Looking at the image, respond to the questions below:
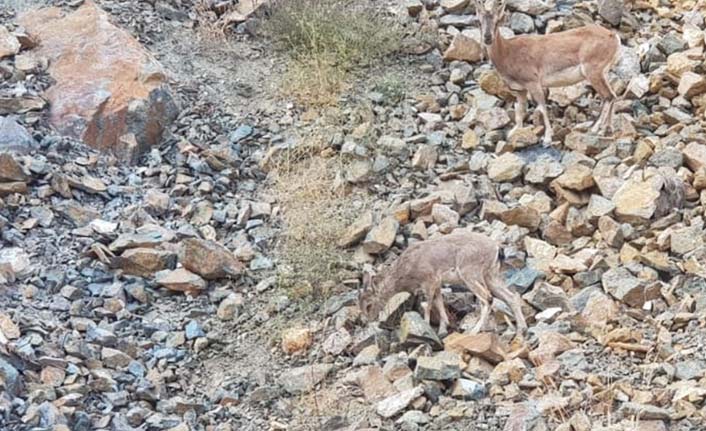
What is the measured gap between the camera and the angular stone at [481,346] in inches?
295

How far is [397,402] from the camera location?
7125 mm

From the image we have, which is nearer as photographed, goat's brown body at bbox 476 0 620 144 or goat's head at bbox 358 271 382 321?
goat's head at bbox 358 271 382 321

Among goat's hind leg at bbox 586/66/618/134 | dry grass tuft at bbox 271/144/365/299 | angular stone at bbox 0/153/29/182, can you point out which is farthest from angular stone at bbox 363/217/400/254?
angular stone at bbox 0/153/29/182

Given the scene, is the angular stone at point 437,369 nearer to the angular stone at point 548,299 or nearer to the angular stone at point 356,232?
the angular stone at point 548,299

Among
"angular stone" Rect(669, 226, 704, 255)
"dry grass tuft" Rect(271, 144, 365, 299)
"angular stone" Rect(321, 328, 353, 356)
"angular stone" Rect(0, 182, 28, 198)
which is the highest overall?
"angular stone" Rect(0, 182, 28, 198)

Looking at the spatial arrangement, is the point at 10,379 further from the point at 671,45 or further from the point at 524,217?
the point at 671,45

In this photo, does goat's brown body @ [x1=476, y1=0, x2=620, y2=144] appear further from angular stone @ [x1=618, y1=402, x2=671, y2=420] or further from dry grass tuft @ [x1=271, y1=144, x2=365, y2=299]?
angular stone @ [x1=618, y1=402, x2=671, y2=420]

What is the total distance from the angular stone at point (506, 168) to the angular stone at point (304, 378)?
2.75 metres

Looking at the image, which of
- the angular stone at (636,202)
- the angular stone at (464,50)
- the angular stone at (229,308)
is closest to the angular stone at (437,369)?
the angular stone at (229,308)

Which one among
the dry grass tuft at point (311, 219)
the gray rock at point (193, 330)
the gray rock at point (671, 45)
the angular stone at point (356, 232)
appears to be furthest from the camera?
the gray rock at point (671, 45)

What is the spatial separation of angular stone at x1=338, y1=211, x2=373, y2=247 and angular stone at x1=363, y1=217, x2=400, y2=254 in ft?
0.21

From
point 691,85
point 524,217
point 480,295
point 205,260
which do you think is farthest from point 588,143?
point 205,260

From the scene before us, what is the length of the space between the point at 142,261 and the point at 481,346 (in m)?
2.69

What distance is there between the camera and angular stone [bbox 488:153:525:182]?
9.75 metres
